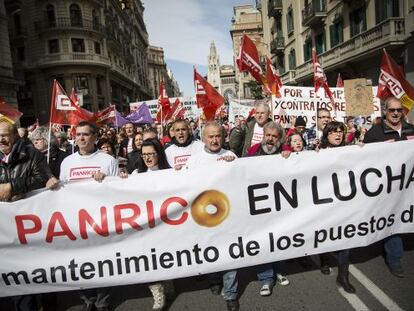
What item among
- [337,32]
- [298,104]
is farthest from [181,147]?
[337,32]

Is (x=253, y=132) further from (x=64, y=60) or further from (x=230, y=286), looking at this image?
(x=64, y=60)

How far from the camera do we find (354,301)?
11.1ft

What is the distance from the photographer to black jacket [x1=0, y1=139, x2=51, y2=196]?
3.30 m

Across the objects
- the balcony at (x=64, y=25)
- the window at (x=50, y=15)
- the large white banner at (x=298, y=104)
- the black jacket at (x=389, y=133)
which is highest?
the window at (x=50, y=15)

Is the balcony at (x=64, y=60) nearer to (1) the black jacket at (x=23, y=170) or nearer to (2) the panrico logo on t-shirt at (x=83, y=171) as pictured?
(2) the panrico logo on t-shirt at (x=83, y=171)

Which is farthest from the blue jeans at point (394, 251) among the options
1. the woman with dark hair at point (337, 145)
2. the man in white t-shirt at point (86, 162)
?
the man in white t-shirt at point (86, 162)

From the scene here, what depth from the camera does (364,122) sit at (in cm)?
1008

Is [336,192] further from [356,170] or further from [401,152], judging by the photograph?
[401,152]

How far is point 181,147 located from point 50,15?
3968cm

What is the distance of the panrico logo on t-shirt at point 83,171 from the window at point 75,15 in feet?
128

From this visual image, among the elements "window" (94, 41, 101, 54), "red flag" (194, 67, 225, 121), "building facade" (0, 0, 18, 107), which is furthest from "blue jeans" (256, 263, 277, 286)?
"window" (94, 41, 101, 54)

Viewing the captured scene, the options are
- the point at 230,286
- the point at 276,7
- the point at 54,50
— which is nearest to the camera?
the point at 230,286

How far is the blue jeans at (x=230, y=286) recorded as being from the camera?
347cm

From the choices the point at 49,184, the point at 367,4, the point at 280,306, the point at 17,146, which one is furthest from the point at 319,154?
the point at 367,4
